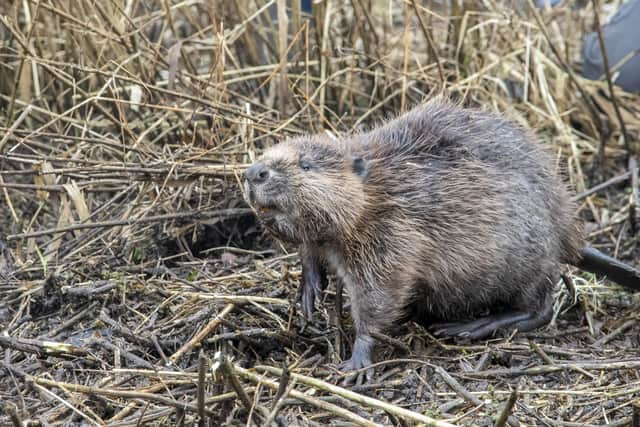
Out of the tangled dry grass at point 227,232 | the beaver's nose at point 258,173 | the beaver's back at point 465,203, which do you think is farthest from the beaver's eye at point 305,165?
the tangled dry grass at point 227,232

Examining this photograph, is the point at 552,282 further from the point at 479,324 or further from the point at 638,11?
the point at 638,11

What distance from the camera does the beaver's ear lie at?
12.3 feet

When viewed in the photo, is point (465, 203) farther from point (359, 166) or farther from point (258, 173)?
point (258, 173)

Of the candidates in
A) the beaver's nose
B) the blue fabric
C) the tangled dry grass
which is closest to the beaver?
the beaver's nose

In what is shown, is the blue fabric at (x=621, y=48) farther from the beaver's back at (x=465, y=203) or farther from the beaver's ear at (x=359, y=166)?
the beaver's ear at (x=359, y=166)

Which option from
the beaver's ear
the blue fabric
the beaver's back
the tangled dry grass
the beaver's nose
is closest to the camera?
the tangled dry grass

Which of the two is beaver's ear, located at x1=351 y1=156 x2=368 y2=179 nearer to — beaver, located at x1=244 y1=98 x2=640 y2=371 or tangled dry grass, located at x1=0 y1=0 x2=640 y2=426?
beaver, located at x1=244 y1=98 x2=640 y2=371

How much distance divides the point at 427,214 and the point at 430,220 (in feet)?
0.09

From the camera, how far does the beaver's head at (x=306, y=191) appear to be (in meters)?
3.48

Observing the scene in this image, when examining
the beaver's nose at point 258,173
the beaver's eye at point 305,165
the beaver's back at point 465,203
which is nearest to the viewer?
the beaver's nose at point 258,173

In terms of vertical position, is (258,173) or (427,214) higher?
(258,173)

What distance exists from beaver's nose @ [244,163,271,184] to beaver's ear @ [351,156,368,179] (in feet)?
1.42

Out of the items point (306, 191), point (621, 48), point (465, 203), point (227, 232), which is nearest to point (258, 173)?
point (306, 191)

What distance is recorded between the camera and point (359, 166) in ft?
12.4
